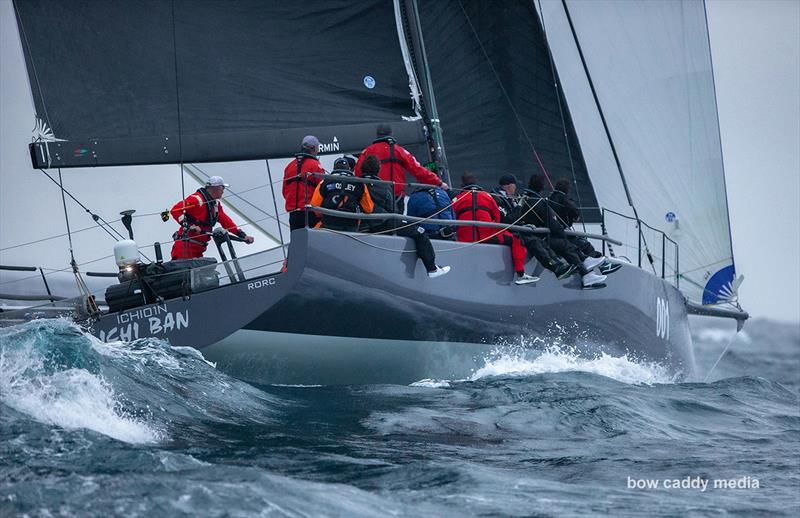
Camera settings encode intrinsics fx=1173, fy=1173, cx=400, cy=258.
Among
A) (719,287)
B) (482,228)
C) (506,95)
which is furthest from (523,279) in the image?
(719,287)

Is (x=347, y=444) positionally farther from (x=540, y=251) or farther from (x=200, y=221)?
(x=540, y=251)

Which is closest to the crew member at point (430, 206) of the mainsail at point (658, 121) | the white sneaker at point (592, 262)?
the white sneaker at point (592, 262)

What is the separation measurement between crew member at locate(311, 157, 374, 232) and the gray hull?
19 centimetres

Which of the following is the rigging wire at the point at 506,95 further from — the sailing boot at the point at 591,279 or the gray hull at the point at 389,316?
the gray hull at the point at 389,316

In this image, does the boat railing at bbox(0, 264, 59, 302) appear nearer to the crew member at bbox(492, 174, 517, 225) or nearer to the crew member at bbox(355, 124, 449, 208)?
the crew member at bbox(355, 124, 449, 208)

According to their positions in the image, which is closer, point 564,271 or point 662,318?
point 564,271

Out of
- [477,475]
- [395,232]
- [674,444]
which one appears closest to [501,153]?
[395,232]

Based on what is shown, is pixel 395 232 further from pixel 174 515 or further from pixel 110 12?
pixel 174 515

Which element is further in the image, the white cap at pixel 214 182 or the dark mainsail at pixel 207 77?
the dark mainsail at pixel 207 77

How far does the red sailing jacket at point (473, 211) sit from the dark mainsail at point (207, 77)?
947 mm

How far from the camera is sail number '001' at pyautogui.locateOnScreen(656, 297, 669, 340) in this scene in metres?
10.8

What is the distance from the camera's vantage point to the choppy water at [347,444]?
4.26m

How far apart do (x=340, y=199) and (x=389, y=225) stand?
0.45 metres

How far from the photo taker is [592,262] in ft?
30.8
